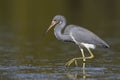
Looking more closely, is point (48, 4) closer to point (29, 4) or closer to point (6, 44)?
point (29, 4)

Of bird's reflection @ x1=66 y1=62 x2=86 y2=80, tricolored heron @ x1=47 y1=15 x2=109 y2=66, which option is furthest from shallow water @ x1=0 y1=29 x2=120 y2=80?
tricolored heron @ x1=47 y1=15 x2=109 y2=66

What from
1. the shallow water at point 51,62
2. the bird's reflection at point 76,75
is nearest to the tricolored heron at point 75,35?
the shallow water at point 51,62

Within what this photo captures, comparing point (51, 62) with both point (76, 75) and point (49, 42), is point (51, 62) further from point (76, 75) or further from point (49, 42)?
point (49, 42)

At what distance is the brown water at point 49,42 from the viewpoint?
11969mm

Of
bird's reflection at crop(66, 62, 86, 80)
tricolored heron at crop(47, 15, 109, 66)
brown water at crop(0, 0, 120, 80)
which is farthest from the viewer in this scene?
tricolored heron at crop(47, 15, 109, 66)

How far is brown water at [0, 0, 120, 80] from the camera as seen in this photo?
12.0m

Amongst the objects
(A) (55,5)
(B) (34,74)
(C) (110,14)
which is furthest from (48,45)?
(A) (55,5)

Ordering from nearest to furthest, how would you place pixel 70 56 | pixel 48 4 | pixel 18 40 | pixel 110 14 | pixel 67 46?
pixel 70 56 → pixel 67 46 → pixel 18 40 → pixel 110 14 → pixel 48 4

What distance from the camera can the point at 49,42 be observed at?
62.4 ft

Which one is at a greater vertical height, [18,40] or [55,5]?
[55,5]

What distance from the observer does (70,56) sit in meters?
15.2

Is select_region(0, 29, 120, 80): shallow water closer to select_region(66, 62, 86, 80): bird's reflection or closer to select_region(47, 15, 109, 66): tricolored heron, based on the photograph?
select_region(66, 62, 86, 80): bird's reflection

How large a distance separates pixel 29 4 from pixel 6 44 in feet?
43.9

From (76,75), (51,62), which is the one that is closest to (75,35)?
(51,62)
